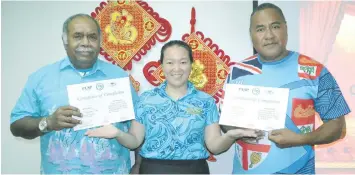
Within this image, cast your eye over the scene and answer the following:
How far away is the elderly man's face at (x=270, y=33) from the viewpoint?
2.29 meters

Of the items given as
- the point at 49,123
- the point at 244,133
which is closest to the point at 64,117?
the point at 49,123

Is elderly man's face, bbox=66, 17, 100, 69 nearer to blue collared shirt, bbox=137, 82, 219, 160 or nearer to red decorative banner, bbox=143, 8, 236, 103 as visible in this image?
blue collared shirt, bbox=137, 82, 219, 160

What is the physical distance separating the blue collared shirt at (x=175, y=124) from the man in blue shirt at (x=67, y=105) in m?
0.25

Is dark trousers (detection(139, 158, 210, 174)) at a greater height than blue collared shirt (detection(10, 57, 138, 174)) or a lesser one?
lesser

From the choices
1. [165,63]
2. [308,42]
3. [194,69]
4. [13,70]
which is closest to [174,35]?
[194,69]

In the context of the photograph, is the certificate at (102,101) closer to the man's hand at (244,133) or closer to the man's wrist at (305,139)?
the man's hand at (244,133)

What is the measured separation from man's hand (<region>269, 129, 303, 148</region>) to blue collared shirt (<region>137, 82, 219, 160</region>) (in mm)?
409

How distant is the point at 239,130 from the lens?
217cm

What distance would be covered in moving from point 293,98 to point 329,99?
22cm

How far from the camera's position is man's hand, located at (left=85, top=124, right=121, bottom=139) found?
2217 mm

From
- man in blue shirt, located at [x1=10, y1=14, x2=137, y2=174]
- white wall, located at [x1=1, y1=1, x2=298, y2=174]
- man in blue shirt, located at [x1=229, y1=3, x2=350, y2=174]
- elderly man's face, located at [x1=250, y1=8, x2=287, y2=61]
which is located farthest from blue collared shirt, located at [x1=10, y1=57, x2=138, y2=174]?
elderly man's face, located at [x1=250, y1=8, x2=287, y2=61]

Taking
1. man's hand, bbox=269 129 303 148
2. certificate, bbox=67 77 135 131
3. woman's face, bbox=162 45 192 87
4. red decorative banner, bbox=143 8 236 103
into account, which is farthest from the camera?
red decorative banner, bbox=143 8 236 103

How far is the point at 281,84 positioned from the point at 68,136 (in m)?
1.41

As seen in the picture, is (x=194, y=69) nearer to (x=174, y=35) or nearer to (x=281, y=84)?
(x=174, y=35)
